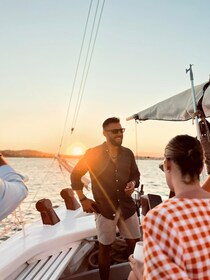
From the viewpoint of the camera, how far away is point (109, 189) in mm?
3324

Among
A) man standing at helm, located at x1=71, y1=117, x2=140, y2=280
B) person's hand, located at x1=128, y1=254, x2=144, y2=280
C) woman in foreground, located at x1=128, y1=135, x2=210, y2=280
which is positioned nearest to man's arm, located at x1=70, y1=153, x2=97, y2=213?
man standing at helm, located at x1=71, y1=117, x2=140, y2=280

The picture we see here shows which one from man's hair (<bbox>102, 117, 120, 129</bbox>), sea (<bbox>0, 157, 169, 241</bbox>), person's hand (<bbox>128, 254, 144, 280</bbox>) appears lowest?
sea (<bbox>0, 157, 169, 241</bbox>)

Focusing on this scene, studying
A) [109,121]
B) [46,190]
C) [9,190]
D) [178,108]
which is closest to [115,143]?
[109,121]

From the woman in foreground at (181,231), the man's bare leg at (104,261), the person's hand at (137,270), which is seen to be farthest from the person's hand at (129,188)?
the woman in foreground at (181,231)

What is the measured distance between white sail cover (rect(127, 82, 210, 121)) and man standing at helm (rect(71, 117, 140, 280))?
124 cm

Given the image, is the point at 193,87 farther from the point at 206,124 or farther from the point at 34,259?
the point at 34,259

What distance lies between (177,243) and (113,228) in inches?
86.3

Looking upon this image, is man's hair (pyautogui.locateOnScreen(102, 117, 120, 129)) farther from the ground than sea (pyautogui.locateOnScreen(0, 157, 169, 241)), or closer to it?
farther from the ground

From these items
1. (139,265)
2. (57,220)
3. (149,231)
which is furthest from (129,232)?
(149,231)

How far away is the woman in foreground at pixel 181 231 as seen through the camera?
116 cm

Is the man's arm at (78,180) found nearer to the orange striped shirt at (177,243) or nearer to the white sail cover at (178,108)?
the white sail cover at (178,108)

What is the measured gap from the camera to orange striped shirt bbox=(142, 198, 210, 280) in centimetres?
116

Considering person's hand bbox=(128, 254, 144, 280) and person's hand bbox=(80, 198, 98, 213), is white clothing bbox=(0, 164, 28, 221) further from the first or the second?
person's hand bbox=(80, 198, 98, 213)

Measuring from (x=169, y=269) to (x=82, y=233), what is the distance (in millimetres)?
2607
